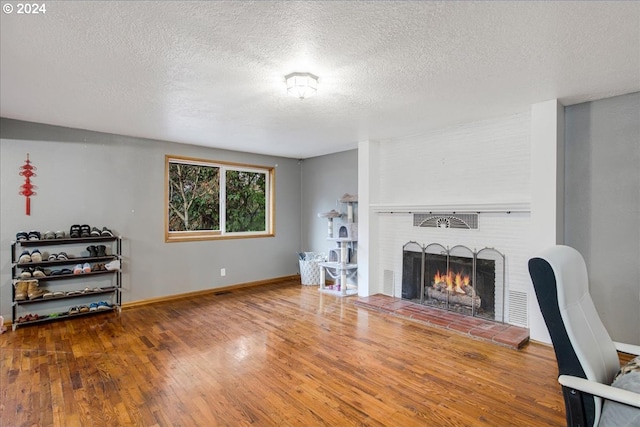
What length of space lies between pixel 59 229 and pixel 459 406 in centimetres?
471

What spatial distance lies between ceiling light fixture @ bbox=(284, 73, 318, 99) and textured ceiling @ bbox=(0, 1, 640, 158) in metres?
0.06

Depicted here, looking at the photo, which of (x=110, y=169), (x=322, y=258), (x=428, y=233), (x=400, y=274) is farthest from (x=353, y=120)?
(x=110, y=169)

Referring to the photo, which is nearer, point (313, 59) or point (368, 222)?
point (313, 59)

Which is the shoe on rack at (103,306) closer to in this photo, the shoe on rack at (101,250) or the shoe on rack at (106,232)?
the shoe on rack at (101,250)

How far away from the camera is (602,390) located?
4.03 ft

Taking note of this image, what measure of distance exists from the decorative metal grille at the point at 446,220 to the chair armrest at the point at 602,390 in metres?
2.84

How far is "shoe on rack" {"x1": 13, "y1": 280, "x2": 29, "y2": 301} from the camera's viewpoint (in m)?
3.70

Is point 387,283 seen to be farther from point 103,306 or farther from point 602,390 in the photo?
point 103,306

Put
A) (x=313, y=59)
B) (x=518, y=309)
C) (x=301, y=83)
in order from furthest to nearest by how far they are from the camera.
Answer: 1. (x=518, y=309)
2. (x=301, y=83)
3. (x=313, y=59)

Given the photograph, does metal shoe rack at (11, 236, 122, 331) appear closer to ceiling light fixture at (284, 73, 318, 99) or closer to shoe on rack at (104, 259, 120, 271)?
shoe on rack at (104, 259, 120, 271)

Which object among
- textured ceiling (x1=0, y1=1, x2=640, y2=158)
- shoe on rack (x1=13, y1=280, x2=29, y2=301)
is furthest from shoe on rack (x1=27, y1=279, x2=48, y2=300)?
textured ceiling (x1=0, y1=1, x2=640, y2=158)

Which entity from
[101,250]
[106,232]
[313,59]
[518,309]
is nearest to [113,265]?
[101,250]

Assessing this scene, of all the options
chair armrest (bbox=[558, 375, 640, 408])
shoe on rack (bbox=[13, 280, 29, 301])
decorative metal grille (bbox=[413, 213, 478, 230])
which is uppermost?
decorative metal grille (bbox=[413, 213, 478, 230])

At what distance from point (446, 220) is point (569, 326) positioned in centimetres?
298
